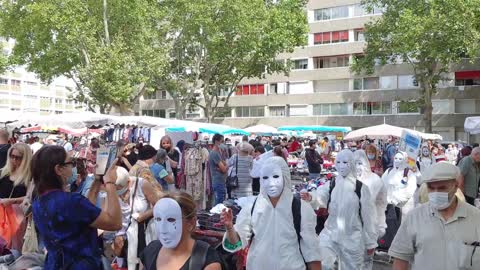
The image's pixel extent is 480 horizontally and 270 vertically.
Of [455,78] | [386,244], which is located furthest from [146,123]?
[455,78]

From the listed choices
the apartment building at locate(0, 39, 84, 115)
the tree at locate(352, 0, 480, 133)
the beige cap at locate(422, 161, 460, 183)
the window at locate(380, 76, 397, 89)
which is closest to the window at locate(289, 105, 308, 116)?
the window at locate(380, 76, 397, 89)

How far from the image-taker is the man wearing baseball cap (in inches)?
142

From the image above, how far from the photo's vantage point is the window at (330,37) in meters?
53.5

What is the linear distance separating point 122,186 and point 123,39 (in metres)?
28.0

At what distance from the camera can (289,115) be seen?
55.8 meters

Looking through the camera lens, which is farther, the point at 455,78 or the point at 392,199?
the point at 455,78

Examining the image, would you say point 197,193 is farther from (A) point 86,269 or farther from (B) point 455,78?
(B) point 455,78

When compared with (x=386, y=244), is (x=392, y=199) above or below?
above

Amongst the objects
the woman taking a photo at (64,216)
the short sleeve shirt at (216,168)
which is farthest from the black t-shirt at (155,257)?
the short sleeve shirt at (216,168)

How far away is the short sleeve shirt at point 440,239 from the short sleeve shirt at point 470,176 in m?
6.28

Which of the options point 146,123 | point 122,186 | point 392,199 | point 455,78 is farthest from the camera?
point 455,78

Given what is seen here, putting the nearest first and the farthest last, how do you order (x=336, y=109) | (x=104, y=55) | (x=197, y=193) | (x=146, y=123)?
(x=197, y=193)
(x=146, y=123)
(x=104, y=55)
(x=336, y=109)

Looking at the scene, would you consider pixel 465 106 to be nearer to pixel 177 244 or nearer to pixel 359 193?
pixel 359 193

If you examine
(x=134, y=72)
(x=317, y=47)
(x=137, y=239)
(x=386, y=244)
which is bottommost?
(x=386, y=244)
